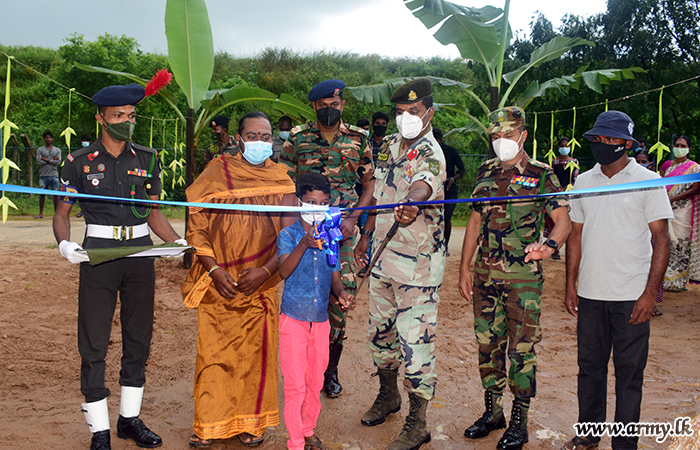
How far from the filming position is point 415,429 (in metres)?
3.03

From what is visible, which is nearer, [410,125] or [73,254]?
[73,254]

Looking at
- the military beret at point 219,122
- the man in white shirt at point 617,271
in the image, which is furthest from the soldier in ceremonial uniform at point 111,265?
the military beret at point 219,122

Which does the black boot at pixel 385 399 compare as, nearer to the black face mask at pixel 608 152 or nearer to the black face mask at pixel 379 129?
the black face mask at pixel 608 152

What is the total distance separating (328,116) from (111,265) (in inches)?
70.7

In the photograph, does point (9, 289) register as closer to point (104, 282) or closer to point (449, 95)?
point (104, 282)

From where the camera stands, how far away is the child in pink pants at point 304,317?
2.78 m

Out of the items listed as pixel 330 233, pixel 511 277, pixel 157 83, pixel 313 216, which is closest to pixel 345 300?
pixel 330 233

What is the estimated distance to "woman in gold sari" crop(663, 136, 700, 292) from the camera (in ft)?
20.2

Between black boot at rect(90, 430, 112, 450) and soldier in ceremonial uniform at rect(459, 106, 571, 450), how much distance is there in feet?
7.09

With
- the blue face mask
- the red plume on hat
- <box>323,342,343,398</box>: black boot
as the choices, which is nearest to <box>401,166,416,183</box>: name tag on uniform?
the blue face mask

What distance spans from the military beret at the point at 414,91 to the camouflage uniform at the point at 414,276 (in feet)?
0.84

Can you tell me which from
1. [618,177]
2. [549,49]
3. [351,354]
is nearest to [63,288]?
[351,354]

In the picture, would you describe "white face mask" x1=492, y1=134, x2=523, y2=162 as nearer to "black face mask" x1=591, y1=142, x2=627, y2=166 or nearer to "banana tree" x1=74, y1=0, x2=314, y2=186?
"black face mask" x1=591, y1=142, x2=627, y2=166

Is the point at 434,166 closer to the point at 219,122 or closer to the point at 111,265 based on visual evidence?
the point at 111,265
